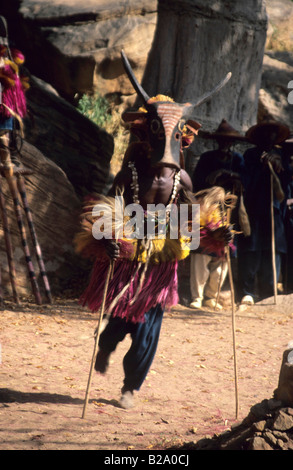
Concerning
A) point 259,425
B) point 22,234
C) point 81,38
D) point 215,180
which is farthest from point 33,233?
point 259,425

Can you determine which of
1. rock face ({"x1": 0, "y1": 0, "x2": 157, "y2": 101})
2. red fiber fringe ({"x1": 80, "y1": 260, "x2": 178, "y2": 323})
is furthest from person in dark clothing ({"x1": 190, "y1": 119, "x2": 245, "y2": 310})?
red fiber fringe ({"x1": 80, "y1": 260, "x2": 178, "y2": 323})

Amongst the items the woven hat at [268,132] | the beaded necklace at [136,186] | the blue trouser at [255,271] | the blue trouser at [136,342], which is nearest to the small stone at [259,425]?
the blue trouser at [136,342]

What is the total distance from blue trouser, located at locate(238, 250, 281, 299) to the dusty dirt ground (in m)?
0.71

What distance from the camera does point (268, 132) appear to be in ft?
27.0

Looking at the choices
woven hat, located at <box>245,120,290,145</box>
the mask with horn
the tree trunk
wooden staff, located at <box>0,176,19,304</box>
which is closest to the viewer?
the mask with horn

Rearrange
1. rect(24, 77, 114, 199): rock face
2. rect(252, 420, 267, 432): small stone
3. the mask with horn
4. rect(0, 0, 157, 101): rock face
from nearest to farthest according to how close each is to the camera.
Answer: rect(252, 420, 267, 432): small stone → the mask with horn → rect(24, 77, 114, 199): rock face → rect(0, 0, 157, 101): rock face

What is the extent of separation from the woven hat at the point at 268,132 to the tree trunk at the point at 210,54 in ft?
3.01

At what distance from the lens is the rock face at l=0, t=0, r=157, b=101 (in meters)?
10.2

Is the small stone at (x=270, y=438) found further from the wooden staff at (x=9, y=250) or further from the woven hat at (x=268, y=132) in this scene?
the woven hat at (x=268, y=132)

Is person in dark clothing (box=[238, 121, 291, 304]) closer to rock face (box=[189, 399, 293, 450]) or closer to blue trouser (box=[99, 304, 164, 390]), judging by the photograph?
blue trouser (box=[99, 304, 164, 390])

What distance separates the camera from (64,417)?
12.8 ft

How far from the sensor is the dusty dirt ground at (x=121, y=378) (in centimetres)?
368

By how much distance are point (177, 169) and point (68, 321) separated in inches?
124

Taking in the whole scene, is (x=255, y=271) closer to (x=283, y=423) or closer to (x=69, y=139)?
(x=69, y=139)
